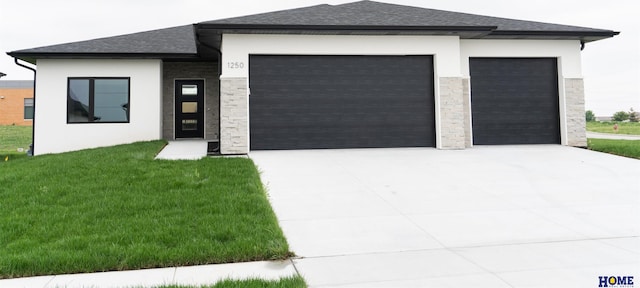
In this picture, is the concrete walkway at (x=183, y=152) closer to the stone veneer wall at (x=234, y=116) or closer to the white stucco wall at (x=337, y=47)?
the stone veneer wall at (x=234, y=116)

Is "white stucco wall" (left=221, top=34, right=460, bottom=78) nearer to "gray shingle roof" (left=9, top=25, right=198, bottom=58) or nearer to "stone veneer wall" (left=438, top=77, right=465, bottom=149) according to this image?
"stone veneer wall" (left=438, top=77, right=465, bottom=149)

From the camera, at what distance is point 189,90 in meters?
14.8

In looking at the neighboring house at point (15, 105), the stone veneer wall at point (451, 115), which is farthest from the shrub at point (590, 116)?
the neighboring house at point (15, 105)

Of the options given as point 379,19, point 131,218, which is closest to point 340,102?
point 379,19

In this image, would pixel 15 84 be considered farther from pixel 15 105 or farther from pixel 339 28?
pixel 339 28

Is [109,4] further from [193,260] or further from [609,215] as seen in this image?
[609,215]

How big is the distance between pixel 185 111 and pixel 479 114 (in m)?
10.6

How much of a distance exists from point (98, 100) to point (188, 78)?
318 cm

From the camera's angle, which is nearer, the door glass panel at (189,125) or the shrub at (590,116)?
the door glass panel at (189,125)

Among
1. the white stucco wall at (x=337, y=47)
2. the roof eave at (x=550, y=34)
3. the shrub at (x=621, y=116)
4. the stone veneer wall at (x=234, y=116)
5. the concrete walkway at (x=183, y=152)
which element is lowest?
the concrete walkway at (x=183, y=152)

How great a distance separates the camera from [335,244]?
4.23m

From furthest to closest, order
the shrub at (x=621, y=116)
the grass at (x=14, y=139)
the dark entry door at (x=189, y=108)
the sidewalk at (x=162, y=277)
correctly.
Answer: the shrub at (x=621, y=116)
the grass at (x=14, y=139)
the dark entry door at (x=189, y=108)
the sidewalk at (x=162, y=277)

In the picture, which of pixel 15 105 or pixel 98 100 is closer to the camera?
pixel 98 100

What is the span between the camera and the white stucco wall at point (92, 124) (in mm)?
12688
